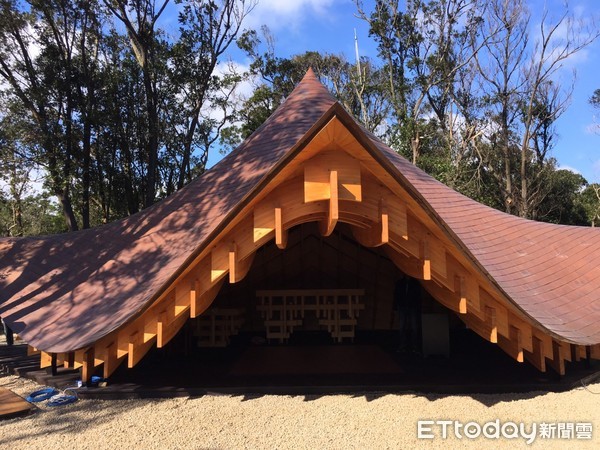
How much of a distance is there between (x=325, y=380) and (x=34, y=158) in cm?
1357

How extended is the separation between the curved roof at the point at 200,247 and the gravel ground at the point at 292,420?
0.67 m

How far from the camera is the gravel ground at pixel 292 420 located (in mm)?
3463

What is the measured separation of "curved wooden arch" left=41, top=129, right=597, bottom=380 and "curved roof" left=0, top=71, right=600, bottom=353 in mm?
186

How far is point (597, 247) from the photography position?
658cm

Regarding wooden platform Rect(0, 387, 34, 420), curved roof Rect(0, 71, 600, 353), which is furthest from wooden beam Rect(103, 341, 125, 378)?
wooden platform Rect(0, 387, 34, 420)

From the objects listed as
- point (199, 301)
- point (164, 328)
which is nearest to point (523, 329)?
point (199, 301)

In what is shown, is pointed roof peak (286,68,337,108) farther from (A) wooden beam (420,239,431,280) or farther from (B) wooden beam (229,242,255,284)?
(B) wooden beam (229,242,255,284)

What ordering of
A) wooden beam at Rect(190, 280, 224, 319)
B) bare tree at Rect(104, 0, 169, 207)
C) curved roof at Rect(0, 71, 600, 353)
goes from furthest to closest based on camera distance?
bare tree at Rect(104, 0, 169, 207) < curved roof at Rect(0, 71, 600, 353) < wooden beam at Rect(190, 280, 224, 319)

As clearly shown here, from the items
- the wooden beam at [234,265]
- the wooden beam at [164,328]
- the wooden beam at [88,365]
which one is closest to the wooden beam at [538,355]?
the wooden beam at [234,265]

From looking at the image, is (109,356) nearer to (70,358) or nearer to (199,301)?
(70,358)

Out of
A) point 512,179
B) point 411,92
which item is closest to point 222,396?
point 411,92

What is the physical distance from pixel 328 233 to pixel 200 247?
3.68ft

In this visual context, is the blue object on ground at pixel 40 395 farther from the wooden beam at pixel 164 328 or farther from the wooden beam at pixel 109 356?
the wooden beam at pixel 164 328

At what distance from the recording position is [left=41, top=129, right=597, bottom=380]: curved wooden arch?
3.53m
